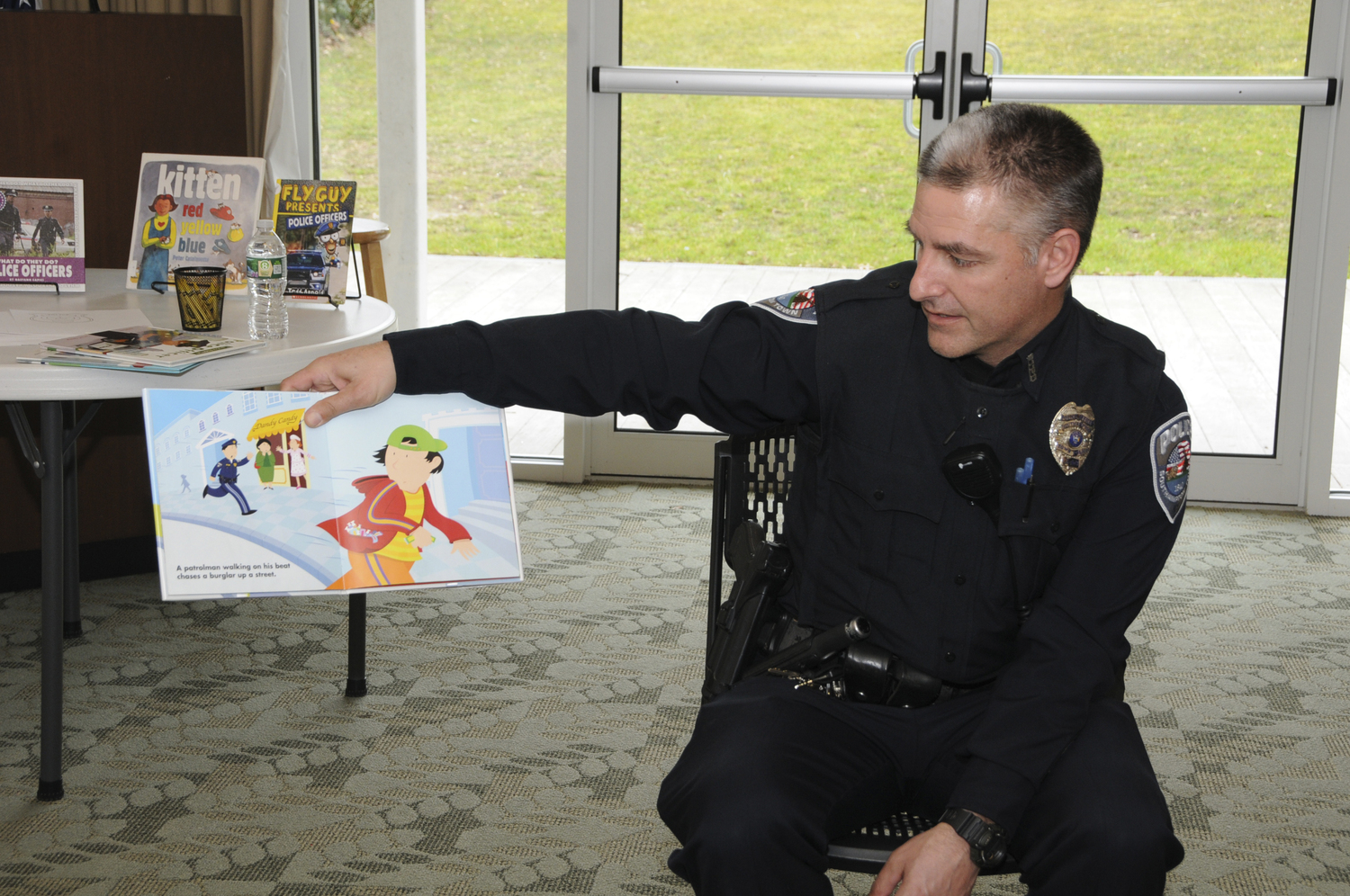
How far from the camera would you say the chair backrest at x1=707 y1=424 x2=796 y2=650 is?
1703 millimetres

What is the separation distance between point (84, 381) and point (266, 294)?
0.47 metres

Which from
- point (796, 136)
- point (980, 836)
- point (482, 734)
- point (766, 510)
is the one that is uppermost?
point (796, 136)

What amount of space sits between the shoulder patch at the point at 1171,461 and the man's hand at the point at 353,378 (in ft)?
3.19

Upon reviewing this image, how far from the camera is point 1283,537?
3.82 m

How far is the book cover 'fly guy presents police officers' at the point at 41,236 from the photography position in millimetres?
2566

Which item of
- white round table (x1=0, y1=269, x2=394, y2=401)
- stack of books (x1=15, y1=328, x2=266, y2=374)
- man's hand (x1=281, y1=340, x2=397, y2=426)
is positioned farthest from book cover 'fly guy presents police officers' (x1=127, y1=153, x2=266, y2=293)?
man's hand (x1=281, y1=340, x2=397, y2=426)

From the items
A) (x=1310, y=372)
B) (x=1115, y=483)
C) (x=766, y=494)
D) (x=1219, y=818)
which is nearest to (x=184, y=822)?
(x=766, y=494)

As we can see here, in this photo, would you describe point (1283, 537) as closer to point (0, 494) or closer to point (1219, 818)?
point (1219, 818)

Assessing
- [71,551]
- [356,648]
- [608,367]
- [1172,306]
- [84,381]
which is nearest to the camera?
[608,367]

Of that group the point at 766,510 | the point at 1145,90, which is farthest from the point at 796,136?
the point at 766,510

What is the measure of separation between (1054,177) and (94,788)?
1937 mm

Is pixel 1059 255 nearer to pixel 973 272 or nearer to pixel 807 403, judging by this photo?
pixel 973 272

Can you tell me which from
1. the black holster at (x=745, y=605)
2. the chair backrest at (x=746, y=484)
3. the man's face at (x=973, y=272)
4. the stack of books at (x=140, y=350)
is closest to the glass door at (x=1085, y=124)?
the stack of books at (x=140, y=350)

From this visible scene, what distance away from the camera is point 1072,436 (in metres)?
1.62
